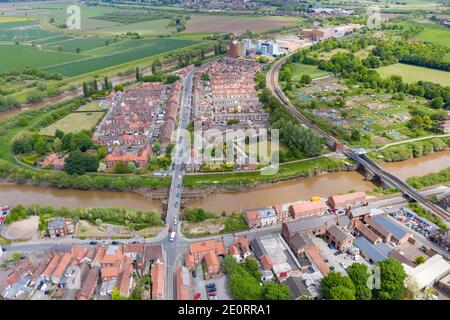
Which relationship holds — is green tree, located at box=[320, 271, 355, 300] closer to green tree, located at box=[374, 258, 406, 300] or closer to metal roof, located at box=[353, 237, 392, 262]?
green tree, located at box=[374, 258, 406, 300]

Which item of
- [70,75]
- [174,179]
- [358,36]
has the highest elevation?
[358,36]

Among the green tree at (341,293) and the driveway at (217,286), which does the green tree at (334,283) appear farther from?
the driveway at (217,286)

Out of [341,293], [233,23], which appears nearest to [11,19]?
[233,23]

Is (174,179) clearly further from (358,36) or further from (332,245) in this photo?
(358,36)

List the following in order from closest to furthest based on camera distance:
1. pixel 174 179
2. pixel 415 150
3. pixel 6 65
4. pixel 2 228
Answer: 1. pixel 2 228
2. pixel 174 179
3. pixel 415 150
4. pixel 6 65

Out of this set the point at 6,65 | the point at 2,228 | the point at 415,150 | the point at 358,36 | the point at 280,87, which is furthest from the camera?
the point at 358,36

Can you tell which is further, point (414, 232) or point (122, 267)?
point (414, 232)

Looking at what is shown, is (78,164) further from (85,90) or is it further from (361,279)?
(361,279)

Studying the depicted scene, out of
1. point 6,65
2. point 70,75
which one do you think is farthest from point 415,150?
point 6,65
